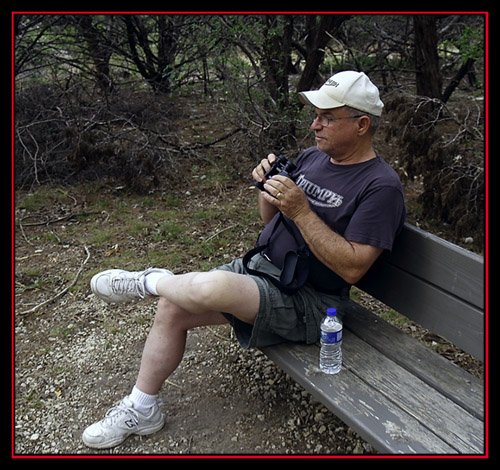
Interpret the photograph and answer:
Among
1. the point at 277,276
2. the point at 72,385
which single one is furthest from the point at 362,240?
the point at 72,385

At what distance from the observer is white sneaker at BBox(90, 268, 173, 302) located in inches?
111

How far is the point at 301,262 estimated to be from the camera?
262 centimetres

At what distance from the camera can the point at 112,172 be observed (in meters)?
5.85

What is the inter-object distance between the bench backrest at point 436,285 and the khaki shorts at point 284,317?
0.91 ft

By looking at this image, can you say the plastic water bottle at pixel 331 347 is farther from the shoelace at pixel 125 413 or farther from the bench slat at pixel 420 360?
the shoelace at pixel 125 413

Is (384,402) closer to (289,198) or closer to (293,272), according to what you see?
(293,272)

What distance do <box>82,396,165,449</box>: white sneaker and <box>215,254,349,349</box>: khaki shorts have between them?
1.98 feet

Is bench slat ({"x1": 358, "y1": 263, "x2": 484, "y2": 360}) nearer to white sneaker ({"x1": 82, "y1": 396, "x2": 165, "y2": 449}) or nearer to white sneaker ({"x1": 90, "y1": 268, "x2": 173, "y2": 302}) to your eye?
white sneaker ({"x1": 90, "y1": 268, "x2": 173, "y2": 302})

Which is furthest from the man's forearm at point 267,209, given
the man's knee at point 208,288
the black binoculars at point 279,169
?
the man's knee at point 208,288

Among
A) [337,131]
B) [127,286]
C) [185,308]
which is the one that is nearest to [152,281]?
[127,286]

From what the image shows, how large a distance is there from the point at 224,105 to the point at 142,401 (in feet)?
12.5

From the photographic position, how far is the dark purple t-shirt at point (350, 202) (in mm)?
2385

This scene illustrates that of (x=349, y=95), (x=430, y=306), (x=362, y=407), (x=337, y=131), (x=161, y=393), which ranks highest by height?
(x=349, y=95)

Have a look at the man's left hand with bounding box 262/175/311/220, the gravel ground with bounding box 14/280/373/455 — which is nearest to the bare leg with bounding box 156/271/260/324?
the man's left hand with bounding box 262/175/311/220
